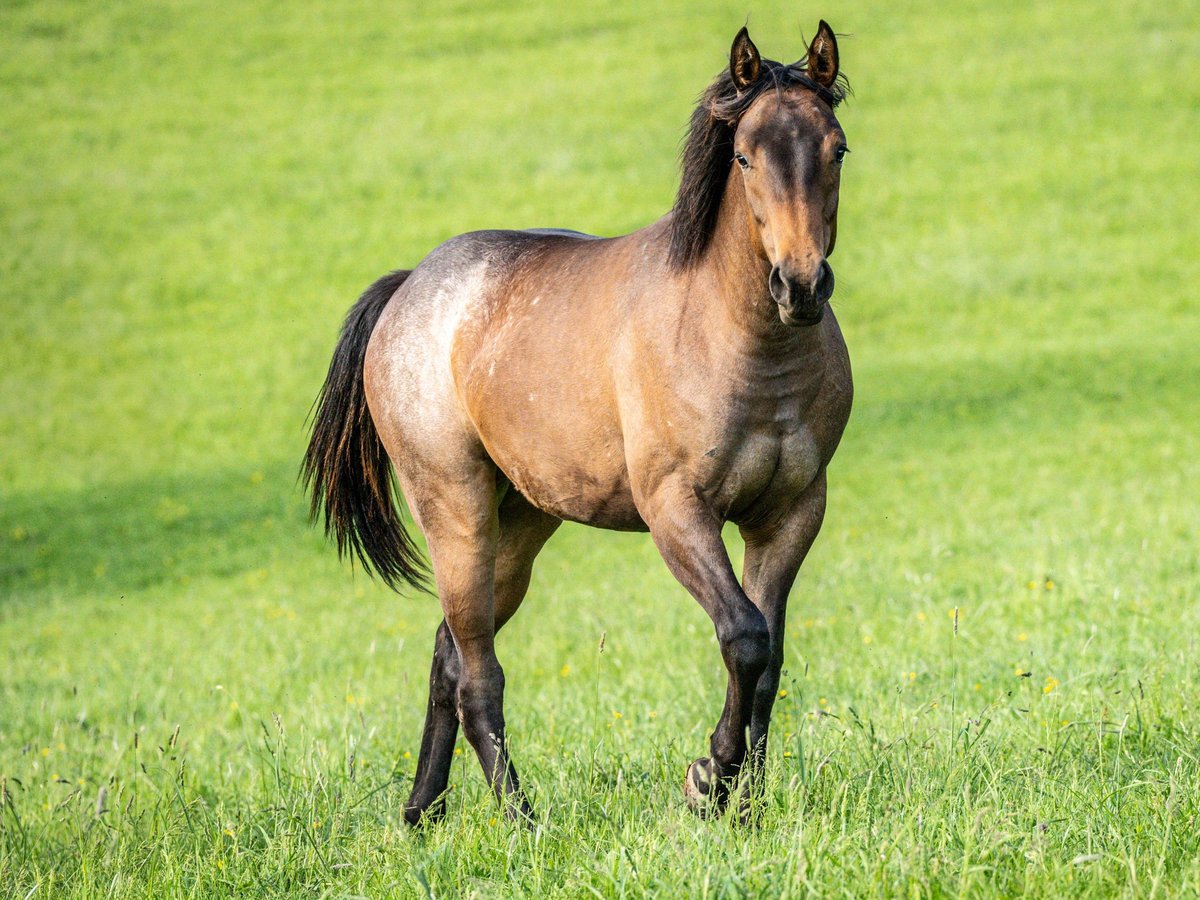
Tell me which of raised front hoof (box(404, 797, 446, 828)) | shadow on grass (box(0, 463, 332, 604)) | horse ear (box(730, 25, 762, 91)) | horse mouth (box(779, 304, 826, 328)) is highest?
horse ear (box(730, 25, 762, 91))

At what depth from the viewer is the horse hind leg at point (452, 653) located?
519 cm

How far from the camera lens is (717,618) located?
13.2 ft

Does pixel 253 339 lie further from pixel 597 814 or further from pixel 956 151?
pixel 597 814

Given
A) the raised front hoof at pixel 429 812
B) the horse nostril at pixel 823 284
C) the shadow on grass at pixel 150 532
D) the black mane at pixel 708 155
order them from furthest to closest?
1. the shadow on grass at pixel 150 532
2. the raised front hoof at pixel 429 812
3. the black mane at pixel 708 155
4. the horse nostril at pixel 823 284

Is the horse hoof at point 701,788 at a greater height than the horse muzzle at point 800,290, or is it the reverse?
the horse muzzle at point 800,290

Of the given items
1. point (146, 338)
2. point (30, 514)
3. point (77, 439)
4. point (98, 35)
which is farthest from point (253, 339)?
point (98, 35)

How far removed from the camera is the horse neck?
13.4 ft

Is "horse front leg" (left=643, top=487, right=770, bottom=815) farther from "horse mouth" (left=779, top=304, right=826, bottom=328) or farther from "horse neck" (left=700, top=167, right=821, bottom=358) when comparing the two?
"horse mouth" (left=779, top=304, right=826, bottom=328)

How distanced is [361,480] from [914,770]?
106 inches

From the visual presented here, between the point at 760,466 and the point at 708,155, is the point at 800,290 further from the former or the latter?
the point at 708,155

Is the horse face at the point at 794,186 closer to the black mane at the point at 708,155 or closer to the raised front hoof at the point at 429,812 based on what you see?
the black mane at the point at 708,155

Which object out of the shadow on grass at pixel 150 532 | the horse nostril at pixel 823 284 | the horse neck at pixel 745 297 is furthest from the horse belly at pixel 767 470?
the shadow on grass at pixel 150 532

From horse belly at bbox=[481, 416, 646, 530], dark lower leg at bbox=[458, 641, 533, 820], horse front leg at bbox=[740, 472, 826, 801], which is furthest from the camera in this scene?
dark lower leg at bbox=[458, 641, 533, 820]

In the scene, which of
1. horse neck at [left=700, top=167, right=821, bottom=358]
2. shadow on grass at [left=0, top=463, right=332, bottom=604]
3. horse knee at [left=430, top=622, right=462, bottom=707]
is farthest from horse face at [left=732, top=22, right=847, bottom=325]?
shadow on grass at [left=0, top=463, right=332, bottom=604]
